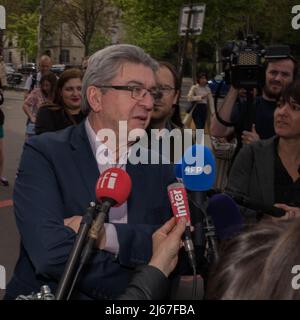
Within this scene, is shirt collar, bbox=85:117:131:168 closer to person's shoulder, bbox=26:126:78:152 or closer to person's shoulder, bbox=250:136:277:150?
person's shoulder, bbox=26:126:78:152

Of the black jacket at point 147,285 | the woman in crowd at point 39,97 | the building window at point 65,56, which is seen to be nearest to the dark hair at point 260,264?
the black jacket at point 147,285

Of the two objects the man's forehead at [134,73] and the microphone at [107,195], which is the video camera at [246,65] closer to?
the man's forehead at [134,73]

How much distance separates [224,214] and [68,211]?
1.80ft

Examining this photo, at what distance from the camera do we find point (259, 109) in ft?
11.3

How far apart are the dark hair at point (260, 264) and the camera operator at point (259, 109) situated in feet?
6.47

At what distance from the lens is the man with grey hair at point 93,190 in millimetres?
1836

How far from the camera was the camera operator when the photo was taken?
3105 millimetres

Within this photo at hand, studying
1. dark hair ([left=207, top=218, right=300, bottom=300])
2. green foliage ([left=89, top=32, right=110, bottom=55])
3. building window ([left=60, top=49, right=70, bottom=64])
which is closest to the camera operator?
dark hair ([left=207, top=218, right=300, bottom=300])

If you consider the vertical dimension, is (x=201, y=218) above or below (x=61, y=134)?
below

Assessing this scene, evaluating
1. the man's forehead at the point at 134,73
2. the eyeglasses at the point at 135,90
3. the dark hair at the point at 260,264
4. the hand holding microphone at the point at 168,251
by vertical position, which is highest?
the man's forehead at the point at 134,73
